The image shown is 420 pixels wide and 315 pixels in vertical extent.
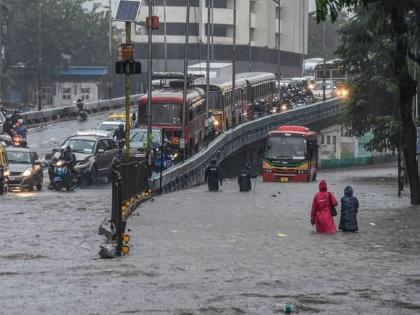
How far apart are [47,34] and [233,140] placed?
59247mm

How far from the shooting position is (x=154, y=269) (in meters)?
21.6

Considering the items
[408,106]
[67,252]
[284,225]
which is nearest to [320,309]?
[67,252]

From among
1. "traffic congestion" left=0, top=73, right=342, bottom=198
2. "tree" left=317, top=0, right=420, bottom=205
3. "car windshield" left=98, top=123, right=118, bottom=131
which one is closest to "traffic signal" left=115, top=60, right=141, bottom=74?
"tree" left=317, top=0, right=420, bottom=205

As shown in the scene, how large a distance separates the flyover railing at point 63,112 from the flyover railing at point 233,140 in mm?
14637

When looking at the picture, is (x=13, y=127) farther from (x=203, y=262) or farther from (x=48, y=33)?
(x=48, y=33)

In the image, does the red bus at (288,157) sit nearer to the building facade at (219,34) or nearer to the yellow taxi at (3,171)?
the yellow taxi at (3,171)

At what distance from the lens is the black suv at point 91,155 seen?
156 feet

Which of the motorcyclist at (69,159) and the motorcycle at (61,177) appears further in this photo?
the motorcyclist at (69,159)

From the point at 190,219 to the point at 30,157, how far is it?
1429cm

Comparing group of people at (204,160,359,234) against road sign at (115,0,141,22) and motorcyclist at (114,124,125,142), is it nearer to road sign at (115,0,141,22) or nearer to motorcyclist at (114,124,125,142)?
road sign at (115,0,141,22)

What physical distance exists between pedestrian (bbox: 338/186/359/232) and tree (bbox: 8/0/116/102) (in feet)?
316

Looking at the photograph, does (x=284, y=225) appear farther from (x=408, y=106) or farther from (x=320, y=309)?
(x=320, y=309)

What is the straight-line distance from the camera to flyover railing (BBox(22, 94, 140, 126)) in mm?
84356

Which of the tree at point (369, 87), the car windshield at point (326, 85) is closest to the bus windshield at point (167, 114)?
the tree at point (369, 87)
